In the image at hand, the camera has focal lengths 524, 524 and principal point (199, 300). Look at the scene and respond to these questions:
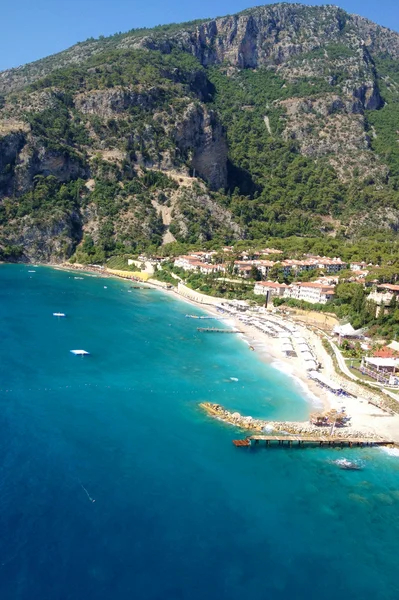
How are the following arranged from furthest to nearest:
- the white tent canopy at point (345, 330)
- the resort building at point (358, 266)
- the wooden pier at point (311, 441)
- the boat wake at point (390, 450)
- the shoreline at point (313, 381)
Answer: the resort building at point (358, 266) → the white tent canopy at point (345, 330) → the shoreline at point (313, 381) → the wooden pier at point (311, 441) → the boat wake at point (390, 450)

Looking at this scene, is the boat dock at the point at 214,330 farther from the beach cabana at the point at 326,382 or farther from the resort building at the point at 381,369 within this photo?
the resort building at the point at 381,369

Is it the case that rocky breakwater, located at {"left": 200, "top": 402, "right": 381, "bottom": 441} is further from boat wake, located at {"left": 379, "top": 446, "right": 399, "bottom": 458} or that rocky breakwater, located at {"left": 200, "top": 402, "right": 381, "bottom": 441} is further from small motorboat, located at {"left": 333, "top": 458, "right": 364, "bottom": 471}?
small motorboat, located at {"left": 333, "top": 458, "right": 364, "bottom": 471}

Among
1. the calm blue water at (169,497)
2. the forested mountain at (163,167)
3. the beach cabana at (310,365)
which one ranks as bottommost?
the calm blue water at (169,497)

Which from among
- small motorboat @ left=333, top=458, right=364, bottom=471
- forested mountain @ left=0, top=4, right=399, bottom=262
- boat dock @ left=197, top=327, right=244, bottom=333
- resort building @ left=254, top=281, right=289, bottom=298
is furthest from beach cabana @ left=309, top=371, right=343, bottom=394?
forested mountain @ left=0, top=4, right=399, bottom=262

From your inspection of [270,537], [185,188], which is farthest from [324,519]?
[185,188]

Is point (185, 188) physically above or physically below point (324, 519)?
above

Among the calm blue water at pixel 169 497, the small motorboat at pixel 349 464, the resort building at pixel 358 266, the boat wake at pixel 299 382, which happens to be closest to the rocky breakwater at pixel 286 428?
the calm blue water at pixel 169 497

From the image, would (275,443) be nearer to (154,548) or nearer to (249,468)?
(249,468)
